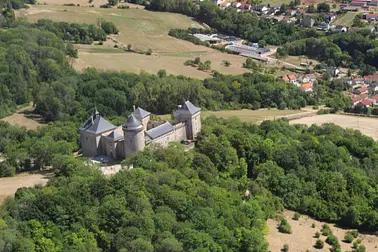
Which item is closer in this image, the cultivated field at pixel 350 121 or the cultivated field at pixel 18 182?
the cultivated field at pixel 18 182

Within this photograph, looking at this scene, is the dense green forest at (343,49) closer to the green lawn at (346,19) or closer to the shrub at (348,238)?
the green lawn at (346,19)

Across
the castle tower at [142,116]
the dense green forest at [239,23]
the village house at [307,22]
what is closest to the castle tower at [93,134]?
the castle tower at [142,116]

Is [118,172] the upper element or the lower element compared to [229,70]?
upper

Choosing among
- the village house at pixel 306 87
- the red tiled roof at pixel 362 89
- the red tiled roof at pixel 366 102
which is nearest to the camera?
the red tiled roof at pixel 366 102

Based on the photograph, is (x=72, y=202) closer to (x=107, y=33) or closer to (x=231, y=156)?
(x=231, y=156)

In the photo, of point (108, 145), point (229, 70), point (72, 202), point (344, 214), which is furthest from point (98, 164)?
point (229, 70)
